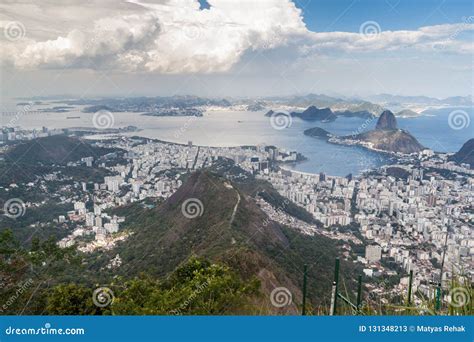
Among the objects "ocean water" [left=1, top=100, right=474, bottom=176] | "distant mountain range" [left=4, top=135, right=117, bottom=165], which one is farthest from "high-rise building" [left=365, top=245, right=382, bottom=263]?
"distant mountain range" [left=4, top=135, right=117, bottom=165]

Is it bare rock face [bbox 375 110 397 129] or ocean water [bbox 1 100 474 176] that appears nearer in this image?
ocean water [bbox 1 100 474 176]

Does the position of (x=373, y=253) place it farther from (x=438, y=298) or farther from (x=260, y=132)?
(x=260, y=132)

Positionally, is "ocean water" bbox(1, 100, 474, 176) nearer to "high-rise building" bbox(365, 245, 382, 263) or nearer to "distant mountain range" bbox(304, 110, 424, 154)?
"distant mountain range" bbox(304, 110, 424, 154)

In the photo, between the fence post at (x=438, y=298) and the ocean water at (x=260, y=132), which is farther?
the ocean water at (x=260, y=132)

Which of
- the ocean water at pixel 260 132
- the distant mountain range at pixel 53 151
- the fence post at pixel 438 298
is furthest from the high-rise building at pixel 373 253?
the distant mountain range at pixel 53 151

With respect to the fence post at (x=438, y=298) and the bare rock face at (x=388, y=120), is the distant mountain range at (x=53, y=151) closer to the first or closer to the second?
the bare rock face at (x=388, y=120)

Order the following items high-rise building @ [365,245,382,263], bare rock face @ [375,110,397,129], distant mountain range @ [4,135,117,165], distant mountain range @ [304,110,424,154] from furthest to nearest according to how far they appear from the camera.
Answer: bare rock face @ [375,110,397,129] → distant mountain range @ [304,110,424,154] → distant mountain range @ [4,135,117,165] → high-rise building @ [365,245,382,263]

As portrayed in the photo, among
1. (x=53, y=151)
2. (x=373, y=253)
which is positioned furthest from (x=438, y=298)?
(x=53, y=151)

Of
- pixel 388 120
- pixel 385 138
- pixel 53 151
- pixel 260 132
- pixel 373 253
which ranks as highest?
pixel 388 120

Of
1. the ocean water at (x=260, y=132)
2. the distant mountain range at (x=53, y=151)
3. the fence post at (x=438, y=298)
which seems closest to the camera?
the fence post at (x=438, y=298)

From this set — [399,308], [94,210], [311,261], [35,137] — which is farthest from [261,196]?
[399,308]
